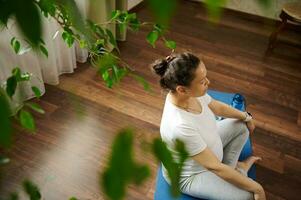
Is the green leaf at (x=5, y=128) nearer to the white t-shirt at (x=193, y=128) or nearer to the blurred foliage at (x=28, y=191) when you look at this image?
the blurred foliage at (x=28, y=191)

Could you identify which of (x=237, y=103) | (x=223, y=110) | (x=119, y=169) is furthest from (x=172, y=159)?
(x=237, y=103)

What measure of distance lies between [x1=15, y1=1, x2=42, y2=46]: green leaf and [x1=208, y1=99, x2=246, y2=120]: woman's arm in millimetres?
1400

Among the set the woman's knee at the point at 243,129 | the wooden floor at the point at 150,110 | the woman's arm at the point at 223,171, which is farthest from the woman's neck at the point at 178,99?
the woman's knee at the point at 243,129

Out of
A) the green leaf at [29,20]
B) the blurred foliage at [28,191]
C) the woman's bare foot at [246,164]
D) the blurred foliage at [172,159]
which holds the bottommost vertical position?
the woman's bare foot at [246,164]

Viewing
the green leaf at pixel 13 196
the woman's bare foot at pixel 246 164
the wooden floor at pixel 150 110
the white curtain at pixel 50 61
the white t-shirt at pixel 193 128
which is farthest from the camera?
the white curtain at pixel 50 61

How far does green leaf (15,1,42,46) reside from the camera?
16 cm

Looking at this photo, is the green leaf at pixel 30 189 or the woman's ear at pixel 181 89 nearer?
the green leaf at pixel 30 189

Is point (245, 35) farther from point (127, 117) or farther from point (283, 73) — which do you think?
point (127, 117)

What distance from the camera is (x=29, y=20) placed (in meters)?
0.16

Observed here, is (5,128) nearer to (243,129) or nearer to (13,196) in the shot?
(13,196)

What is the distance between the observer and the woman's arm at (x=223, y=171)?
4.03 feet

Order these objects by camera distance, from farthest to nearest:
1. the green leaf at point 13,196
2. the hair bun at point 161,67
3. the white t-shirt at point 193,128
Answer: the hair bun at point 161,67, the white t-shirt at point 193,128, the green leaf at point 13,196

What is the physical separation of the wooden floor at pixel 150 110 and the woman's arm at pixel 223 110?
46 cm

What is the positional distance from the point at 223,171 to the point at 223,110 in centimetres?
38
